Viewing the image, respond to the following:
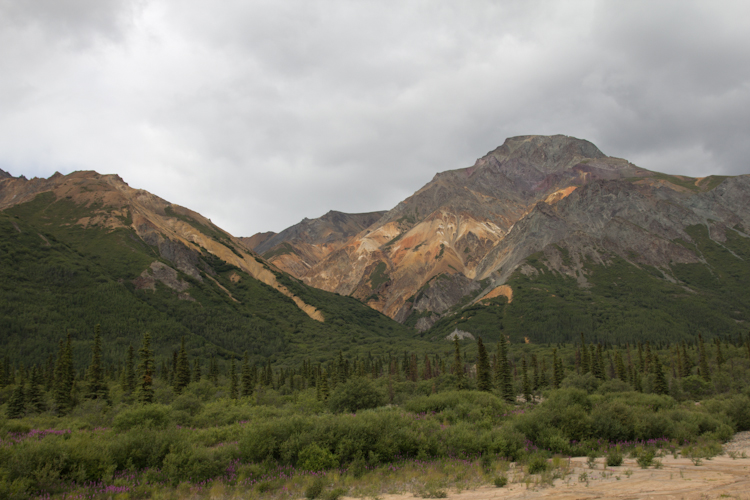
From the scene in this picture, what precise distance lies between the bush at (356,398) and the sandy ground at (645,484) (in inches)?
1023

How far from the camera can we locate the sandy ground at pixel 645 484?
45.8 ft

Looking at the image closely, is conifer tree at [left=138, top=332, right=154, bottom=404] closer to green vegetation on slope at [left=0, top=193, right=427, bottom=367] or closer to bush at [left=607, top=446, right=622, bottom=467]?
bush at [left=607, top=446, right=622, bottom=467]

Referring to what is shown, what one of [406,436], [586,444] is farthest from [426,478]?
[586,444]

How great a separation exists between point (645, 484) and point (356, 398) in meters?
31.5

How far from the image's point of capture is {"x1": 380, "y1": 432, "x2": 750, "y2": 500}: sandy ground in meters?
14.0

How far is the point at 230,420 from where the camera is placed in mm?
40438

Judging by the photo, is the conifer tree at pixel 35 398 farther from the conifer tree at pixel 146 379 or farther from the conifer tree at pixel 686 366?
the conifer tree at pixel 686 366

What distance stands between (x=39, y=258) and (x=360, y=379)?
19865 centimetres

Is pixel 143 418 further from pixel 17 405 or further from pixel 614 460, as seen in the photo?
pixel 614 460

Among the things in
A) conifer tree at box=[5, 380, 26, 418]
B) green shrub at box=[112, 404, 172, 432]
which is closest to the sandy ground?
green shrub at box=[112, 404, 172, 432]

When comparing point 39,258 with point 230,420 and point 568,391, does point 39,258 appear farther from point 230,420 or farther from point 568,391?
point 568,391

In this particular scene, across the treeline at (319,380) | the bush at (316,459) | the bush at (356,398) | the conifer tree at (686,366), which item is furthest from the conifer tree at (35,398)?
the conifer tree at (686,366)

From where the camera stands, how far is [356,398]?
43781 millimetres

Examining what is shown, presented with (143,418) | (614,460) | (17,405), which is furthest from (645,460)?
(17,405)
